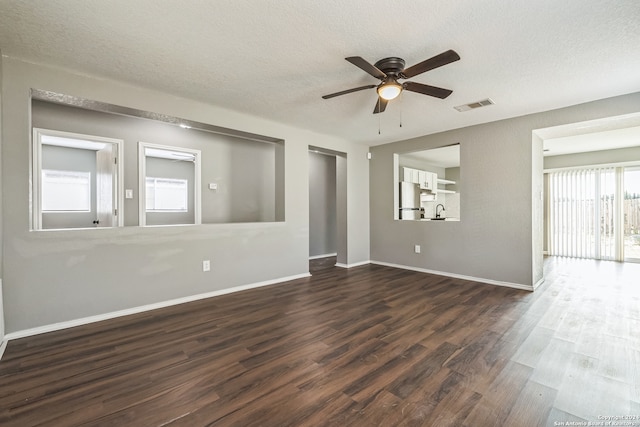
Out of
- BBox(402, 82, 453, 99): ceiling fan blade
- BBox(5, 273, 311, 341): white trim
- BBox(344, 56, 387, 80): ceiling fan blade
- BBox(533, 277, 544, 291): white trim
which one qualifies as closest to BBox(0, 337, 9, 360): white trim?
BBox(5, 273, 311, 341): white trim

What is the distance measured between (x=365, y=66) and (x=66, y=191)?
6418 mm

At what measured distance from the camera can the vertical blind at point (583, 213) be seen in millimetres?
6277

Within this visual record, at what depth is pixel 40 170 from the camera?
9.57 ft

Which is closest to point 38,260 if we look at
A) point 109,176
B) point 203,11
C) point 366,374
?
point 109,176

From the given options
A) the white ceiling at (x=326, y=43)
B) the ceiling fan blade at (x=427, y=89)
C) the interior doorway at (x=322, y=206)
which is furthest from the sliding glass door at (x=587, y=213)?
the ceiling fan blade at (x=427, y=89)

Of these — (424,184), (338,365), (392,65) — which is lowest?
(338,365)

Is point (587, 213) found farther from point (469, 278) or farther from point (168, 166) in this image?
point (168, 166)

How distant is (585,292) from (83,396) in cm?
557

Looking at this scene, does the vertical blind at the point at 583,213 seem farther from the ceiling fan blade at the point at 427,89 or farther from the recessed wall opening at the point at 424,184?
the ceiling fan blade at the point at 427,89

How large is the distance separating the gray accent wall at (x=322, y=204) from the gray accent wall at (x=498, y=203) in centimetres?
219

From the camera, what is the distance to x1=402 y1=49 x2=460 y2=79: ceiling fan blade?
2039mm

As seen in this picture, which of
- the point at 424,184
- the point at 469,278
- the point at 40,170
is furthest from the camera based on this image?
the point at 424,184

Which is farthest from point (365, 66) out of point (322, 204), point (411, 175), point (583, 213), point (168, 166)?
point (583, 213)

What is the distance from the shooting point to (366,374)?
194 cm
